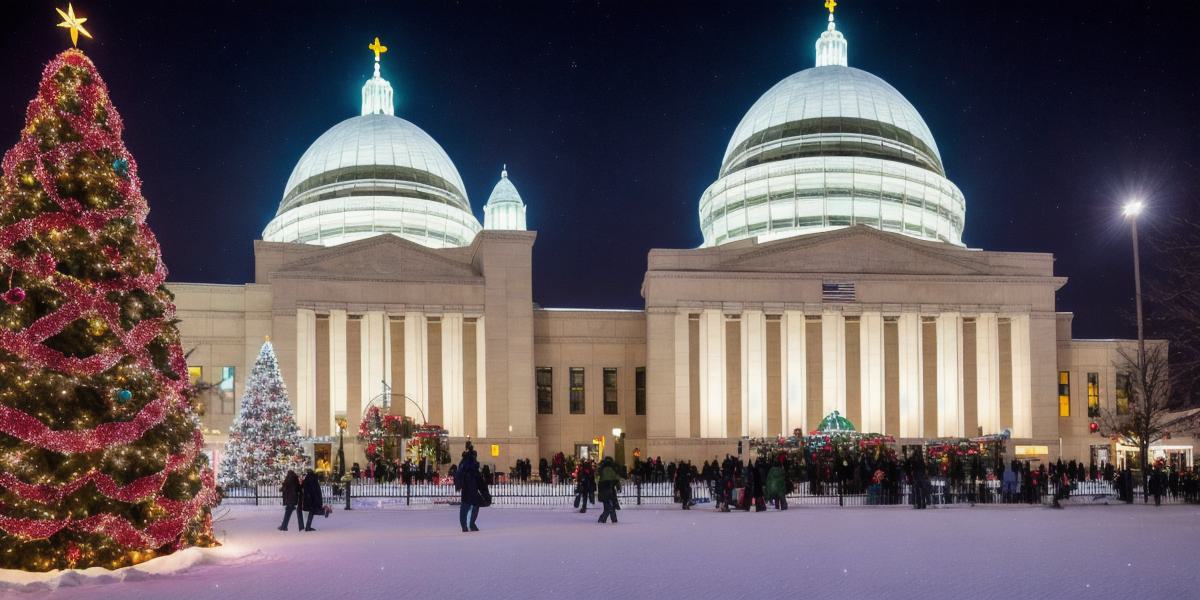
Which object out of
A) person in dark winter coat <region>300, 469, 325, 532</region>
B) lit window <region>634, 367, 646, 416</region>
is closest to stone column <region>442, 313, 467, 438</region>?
lit window <region>634, 367, 646, 416</region>

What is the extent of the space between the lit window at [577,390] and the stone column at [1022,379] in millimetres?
22774

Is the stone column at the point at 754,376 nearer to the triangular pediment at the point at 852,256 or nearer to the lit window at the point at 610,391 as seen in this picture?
the triangular pediment at the point at 852,256

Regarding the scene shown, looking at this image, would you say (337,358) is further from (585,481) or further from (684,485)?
(585,481)

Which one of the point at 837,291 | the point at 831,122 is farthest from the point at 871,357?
the point at 831,122

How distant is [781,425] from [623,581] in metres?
49.7

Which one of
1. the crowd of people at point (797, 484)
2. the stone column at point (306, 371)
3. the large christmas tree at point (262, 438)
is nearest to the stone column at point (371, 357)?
the stone column at point (306, 371)

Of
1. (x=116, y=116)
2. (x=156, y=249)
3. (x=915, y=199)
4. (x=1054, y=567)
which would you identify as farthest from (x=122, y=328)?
(x=915, y=199)

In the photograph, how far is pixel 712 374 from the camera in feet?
215

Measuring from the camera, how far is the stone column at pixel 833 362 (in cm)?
6612

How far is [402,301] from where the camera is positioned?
214 feet

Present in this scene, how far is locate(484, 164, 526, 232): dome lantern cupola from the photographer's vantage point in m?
73.6

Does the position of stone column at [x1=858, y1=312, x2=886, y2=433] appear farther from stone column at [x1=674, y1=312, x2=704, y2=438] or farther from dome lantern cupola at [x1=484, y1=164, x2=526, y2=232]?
dome lantern cupola at [x1=484, y1=164, x2=526, y2=232]

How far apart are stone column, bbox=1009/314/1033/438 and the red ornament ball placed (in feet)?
189

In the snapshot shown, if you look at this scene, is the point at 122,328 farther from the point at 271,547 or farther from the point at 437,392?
the point at 437,392
